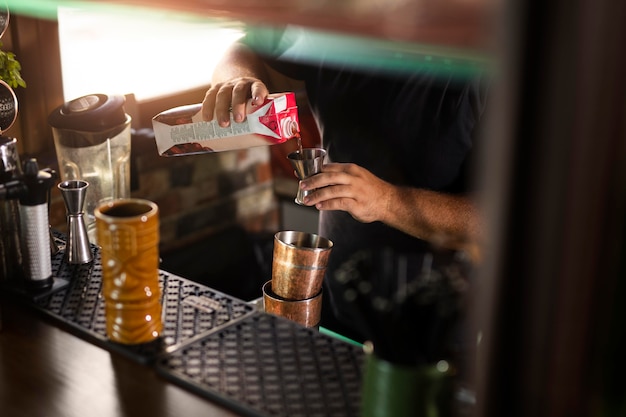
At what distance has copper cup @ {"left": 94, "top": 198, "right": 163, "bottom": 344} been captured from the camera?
1.18 metres

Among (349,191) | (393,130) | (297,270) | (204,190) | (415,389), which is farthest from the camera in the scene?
(204,190)

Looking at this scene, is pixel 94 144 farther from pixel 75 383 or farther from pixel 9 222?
pixel 75 383

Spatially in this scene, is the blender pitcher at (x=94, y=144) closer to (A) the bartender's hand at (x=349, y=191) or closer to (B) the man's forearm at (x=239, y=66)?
(B) the man's forearm at (x=239, y=66)

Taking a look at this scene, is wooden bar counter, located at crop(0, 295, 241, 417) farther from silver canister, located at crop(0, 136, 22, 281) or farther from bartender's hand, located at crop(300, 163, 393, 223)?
bartender's hand, located at crop(300, 163, 393, 223)

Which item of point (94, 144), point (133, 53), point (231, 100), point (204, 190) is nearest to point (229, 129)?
point (231, 100)

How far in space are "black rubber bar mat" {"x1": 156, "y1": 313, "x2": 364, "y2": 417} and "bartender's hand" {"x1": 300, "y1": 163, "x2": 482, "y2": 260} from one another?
465mm

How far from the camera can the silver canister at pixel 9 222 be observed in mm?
1445

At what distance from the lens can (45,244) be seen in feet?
4.77

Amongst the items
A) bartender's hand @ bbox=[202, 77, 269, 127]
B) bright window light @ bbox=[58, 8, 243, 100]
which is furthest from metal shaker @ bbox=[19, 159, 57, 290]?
bright window light @ bbox=[58, 8, 243, 100]

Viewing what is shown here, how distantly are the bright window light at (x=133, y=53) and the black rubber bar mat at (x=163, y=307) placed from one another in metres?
1.06

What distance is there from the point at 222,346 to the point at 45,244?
0.46 m

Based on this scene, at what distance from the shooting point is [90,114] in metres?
1.81

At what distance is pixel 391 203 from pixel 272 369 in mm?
808

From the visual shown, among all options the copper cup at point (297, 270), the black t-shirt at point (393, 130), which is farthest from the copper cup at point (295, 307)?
the black t-shirt at point (393, 130)
